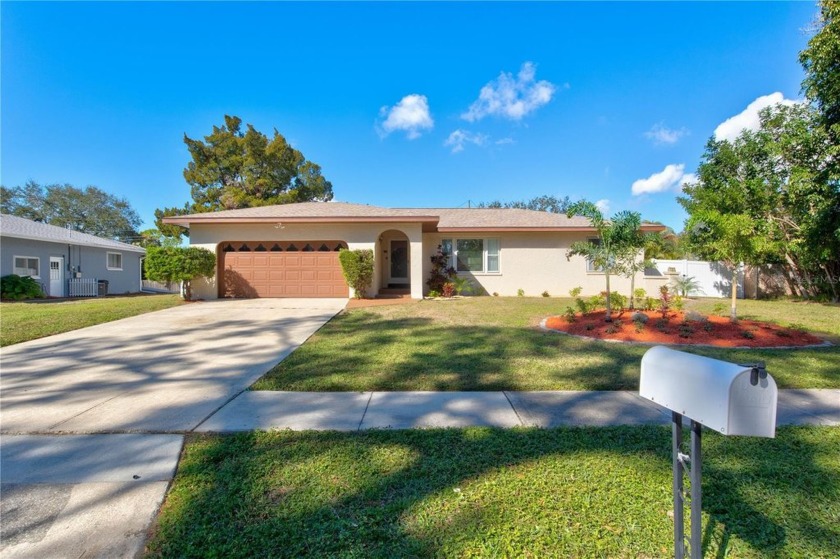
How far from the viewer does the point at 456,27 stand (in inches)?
442

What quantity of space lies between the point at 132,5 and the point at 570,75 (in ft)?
43.1

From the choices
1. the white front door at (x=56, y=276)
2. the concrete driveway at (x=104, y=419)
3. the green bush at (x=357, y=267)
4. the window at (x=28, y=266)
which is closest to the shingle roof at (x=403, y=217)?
the green bush at (x=357, y=267)

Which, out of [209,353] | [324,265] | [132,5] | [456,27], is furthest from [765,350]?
[132,5]

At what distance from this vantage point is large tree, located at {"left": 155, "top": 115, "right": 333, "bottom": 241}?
3020 centimetres

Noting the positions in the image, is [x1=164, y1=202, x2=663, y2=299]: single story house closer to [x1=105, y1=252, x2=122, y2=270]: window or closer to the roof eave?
the roof eave

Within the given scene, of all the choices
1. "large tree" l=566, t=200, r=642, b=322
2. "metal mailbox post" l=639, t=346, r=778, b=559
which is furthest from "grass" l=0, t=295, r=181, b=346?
"large tree" l=566, t=200, r=642, b=322

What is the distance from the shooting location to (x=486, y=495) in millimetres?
2334

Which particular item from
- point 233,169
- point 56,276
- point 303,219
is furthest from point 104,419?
point 233,169

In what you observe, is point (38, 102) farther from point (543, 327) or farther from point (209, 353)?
point (543, 327)

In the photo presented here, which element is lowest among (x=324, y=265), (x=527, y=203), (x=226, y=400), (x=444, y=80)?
(x=226, y=400)

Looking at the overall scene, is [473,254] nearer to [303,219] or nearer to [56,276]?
[303,219]

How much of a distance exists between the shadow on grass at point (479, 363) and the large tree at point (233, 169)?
26570 mm

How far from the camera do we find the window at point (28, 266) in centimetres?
1694

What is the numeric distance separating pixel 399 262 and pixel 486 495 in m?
15.6
